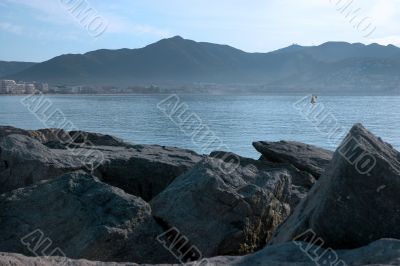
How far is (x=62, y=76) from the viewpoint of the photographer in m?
154

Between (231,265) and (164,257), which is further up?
(231,265)

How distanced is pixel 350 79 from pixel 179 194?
129900 mm

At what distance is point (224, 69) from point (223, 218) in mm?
163038

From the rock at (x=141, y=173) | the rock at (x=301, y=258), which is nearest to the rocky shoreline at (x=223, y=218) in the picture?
the rock at (x=301, y=258)

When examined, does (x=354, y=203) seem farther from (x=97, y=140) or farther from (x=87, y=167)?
(x=97, y=140)

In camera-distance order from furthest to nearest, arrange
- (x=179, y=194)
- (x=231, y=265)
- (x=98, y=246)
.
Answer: (x=179, y=194), (x=98, y=246), (x=231, y=265)

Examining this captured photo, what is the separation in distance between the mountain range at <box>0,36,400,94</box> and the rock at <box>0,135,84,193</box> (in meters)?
122

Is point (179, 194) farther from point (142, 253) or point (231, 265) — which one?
point (231, 265)

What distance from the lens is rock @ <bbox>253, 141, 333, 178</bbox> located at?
969cm

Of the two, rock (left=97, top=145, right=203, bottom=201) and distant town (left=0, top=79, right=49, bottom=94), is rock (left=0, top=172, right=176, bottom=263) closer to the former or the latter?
rock (left=97, top=145, right=203, bottom=201)

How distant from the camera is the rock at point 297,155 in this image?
969cm

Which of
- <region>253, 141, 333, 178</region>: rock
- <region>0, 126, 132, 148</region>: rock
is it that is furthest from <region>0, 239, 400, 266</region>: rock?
<region>0, 126, 132, 148</region>: rock

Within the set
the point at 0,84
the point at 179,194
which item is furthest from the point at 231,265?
the point at 0,84

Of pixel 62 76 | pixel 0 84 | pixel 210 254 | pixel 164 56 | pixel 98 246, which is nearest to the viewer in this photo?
pixel 98 246
